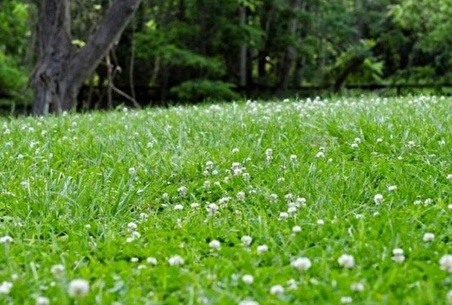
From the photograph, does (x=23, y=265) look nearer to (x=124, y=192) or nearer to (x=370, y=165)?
(x=124, y=192)

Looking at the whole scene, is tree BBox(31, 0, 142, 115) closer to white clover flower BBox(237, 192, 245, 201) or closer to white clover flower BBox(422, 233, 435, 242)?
white clover flower BBox(237, 192, 245, 201)

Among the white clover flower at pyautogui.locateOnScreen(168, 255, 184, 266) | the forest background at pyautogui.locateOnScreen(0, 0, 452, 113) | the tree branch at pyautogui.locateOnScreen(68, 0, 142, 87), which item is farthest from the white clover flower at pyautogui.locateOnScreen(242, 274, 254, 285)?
the forest background at pyautogui.locateOnScreen(0, 0, 452, 113)

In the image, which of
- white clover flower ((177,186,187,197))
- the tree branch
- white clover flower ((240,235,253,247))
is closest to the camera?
white clover flower ((240,235,253,247))

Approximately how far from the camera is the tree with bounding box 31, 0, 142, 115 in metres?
8.93

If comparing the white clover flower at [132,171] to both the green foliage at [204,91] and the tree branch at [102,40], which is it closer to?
the tree branch at [102,40]

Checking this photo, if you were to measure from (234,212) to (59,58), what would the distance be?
22.9ft

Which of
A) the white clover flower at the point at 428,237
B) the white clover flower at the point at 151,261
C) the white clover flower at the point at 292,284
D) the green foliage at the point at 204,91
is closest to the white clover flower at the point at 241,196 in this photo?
the white clover flower at the point at 151,261

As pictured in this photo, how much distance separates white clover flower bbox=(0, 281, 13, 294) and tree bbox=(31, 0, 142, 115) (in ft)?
24.0

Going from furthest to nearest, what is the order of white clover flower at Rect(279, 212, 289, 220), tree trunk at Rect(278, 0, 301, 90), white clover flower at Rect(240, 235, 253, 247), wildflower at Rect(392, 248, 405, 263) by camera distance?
tree trunk at Rect(278, 0, 301, 90)
white clover flower at Rect(279, 212, 289, 220)
white clover flower at Rect(240, 235, 253, 247)
wildflower at Rect(392, 248, 405, 263)

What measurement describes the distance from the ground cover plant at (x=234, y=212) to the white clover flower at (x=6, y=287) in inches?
0.7

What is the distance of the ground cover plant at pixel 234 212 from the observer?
1.76 meters

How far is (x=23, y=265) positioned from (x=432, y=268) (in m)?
1.42

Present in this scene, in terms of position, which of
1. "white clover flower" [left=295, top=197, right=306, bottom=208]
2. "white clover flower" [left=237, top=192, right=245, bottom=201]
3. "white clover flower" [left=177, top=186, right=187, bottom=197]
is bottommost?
"white clover flower" [left=177, top=186, right=187, bottom=197]

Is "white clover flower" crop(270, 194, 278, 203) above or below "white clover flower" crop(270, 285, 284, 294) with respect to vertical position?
below
